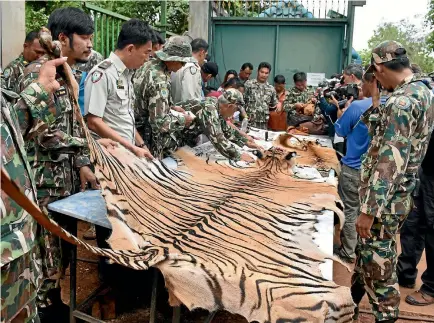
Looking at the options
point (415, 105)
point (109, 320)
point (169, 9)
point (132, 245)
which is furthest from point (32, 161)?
point (169, 9)

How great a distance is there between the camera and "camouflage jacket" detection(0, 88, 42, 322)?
1289 mm

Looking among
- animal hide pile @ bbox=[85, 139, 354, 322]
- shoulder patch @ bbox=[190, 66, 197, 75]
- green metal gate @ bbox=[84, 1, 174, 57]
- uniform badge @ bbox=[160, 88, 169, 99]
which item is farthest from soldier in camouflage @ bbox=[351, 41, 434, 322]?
green metal gate @ bbox=[84, 1, 174, 57]

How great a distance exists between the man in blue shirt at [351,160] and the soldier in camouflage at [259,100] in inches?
133

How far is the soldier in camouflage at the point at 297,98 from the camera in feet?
24.3

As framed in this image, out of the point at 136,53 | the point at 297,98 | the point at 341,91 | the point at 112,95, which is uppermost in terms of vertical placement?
the point at 136,53

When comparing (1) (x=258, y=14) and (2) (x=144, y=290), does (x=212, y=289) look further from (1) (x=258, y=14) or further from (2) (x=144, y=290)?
(1) (x=258, y=14)

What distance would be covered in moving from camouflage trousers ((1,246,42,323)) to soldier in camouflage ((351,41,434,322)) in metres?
1.78

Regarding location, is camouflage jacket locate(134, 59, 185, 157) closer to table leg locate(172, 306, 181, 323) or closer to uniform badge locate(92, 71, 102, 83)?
uniform badge locate(92, 71, 102, 83)

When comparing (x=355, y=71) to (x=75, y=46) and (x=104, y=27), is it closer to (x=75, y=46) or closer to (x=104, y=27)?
(x=104, y=27)

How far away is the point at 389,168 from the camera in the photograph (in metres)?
2.47

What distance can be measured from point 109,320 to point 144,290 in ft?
1.21

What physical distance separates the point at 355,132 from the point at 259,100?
370cm

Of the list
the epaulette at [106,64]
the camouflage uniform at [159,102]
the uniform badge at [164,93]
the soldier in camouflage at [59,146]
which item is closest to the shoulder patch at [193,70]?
the camouflage uniform at [159,102]

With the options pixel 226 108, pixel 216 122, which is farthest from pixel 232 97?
pixel 216 122
